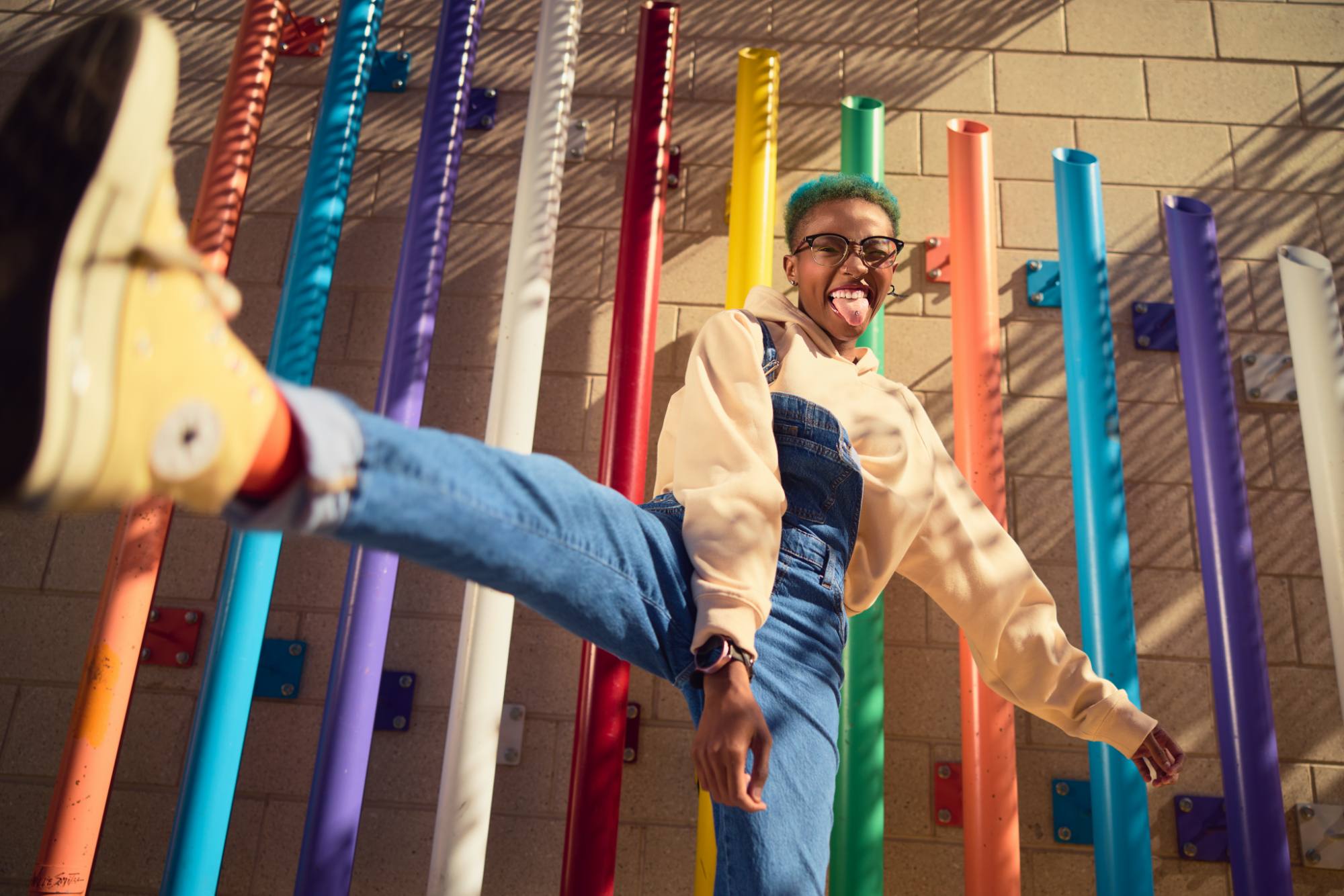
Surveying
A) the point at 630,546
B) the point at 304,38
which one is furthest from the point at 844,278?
the point at 304,38

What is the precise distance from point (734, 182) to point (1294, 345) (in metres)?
1.25

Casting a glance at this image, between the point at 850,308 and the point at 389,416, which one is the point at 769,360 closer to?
the point at 850,308

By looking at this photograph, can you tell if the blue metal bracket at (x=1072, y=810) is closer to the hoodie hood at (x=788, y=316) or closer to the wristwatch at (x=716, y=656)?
the hoodie hood at (x=788, y=316)

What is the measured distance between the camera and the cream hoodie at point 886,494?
1.20 meters

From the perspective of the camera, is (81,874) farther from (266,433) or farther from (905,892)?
(905,892)

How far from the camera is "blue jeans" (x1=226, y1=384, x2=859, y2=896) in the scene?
2.37 feet

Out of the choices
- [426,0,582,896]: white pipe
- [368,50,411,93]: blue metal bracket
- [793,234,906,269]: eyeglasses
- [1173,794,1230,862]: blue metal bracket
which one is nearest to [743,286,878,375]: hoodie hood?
[793,234,906,269]: eyeglasses

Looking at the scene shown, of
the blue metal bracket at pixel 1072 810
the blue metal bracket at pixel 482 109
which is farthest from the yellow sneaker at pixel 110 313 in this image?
the blue metal bracket at pixel 1072 810

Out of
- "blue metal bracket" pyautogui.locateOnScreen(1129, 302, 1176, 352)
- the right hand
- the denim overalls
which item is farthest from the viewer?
"blue metal bracket" pyautogui.locateOnScreen(1129, 302, 1176, 352)

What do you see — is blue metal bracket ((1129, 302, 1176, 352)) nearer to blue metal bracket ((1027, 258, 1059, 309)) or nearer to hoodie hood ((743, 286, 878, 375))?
blue metal bracket ((1027, 258, 1059, 309))

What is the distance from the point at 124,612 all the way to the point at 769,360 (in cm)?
132

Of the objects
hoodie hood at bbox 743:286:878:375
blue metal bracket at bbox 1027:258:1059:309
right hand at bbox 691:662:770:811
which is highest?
blue metal bracket at bbox 1027:258:1059:309

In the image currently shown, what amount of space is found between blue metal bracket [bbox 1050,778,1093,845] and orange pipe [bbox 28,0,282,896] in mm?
1854

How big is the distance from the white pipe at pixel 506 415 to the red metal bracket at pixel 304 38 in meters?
0.75
